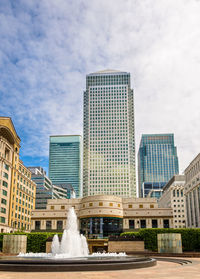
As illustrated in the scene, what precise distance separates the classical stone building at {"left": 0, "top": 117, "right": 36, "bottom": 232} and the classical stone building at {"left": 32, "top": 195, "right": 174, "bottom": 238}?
22.3ft

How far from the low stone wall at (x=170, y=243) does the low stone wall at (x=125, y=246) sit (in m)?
10.2

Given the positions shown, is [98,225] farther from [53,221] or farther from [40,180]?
[40,180]

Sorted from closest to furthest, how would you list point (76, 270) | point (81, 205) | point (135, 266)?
point (76, 270) → point (135, 266) → point (81, 205)

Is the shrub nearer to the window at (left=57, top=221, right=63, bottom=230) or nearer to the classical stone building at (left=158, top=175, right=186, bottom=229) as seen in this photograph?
the window at (left=57, top=221, right=63, bottom=230)

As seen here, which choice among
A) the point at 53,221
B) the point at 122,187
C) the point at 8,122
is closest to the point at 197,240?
the point at 53,221

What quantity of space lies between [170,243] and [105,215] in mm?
37820

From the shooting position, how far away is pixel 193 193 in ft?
305

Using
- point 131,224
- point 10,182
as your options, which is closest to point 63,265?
point 10,182

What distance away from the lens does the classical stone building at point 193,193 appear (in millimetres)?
88000

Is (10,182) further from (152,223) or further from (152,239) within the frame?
(152,239)

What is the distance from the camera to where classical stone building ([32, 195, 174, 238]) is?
76238 millimetres

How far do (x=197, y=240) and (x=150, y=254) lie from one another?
1160cm

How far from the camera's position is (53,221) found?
85.4 meters

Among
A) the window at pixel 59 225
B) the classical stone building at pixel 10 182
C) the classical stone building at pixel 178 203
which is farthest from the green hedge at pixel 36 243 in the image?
the classical stone building at pixel 178 203
